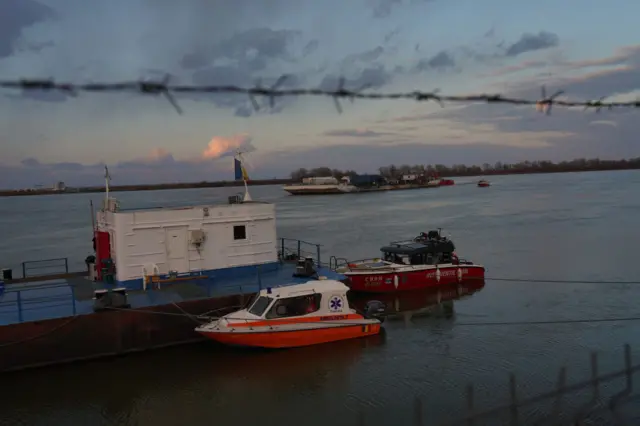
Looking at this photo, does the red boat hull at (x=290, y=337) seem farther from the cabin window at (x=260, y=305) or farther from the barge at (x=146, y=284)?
the barge at (x=146, y=284)

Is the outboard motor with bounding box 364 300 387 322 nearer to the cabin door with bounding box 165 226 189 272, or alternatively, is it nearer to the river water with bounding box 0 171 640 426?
the river water with bounding box 0 171 640 426

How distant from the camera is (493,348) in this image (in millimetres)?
18672

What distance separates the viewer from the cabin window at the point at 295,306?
1772cm

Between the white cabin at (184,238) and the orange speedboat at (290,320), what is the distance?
11.0ft

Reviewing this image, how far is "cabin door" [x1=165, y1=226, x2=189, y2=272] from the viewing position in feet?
65.9

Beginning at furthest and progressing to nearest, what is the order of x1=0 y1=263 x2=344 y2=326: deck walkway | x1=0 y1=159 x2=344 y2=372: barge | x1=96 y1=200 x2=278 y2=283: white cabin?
x1=96 y1=200 x2=278 y2=283: white cabin < x1=0 y1=263 x2=344 y2=326: deck walkway < x1=0 y1=159 x2=344 y2=372: barge

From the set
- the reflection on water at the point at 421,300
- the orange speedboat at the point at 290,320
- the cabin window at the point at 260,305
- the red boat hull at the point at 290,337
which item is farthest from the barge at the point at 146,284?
the reflection on water at the point at 421,300

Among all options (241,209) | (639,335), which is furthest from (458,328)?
(241,209)

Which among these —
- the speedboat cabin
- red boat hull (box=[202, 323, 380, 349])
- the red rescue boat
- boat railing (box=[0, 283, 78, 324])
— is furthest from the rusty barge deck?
the speedboat cabin

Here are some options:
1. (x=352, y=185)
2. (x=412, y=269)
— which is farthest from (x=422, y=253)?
(x=352, y=185)

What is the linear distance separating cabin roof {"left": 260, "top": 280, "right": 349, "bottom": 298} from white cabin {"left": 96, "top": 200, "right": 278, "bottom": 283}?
12.6 feet

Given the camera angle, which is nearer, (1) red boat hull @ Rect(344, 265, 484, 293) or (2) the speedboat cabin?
(1) red boat hull @ Rect(344, 265, 484, 293)

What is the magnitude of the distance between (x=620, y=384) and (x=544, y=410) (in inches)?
117

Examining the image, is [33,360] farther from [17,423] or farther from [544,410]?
[544,410]
